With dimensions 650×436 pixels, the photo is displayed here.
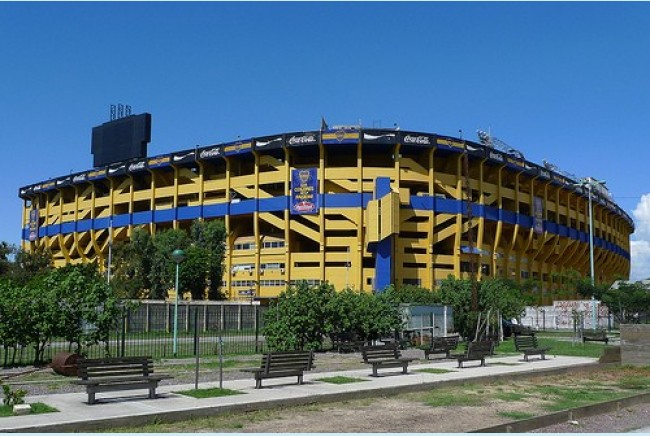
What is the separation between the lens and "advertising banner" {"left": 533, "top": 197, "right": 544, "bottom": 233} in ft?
285

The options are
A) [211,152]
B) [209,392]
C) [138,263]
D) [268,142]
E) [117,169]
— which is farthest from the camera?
[117,169]

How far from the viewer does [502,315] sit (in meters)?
39.8

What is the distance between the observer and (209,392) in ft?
44.4

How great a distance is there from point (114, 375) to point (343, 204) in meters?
61.2

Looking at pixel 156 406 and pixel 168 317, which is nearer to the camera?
pixel 156 406

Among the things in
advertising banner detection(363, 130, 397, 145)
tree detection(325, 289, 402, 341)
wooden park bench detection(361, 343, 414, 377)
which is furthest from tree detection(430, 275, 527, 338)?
advertising banner detection(363, 130, 397, 145)

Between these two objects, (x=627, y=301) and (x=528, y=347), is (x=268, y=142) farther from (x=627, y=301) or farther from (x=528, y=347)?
(x=528, y=347)

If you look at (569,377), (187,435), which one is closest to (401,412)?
(187,435)

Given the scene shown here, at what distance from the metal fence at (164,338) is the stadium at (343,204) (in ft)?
79.6

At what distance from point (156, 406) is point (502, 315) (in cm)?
3152

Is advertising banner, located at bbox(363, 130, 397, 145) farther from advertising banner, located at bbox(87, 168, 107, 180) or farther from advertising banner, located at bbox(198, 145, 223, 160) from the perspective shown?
advertising banner, located at bbox(87, 168, 107, 180)

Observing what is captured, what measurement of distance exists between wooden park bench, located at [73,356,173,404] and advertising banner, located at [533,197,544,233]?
80213 mm

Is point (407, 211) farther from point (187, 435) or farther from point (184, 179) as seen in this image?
point (187, 435)

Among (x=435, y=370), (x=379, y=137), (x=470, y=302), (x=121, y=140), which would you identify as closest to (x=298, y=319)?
(x=435, y=370)
